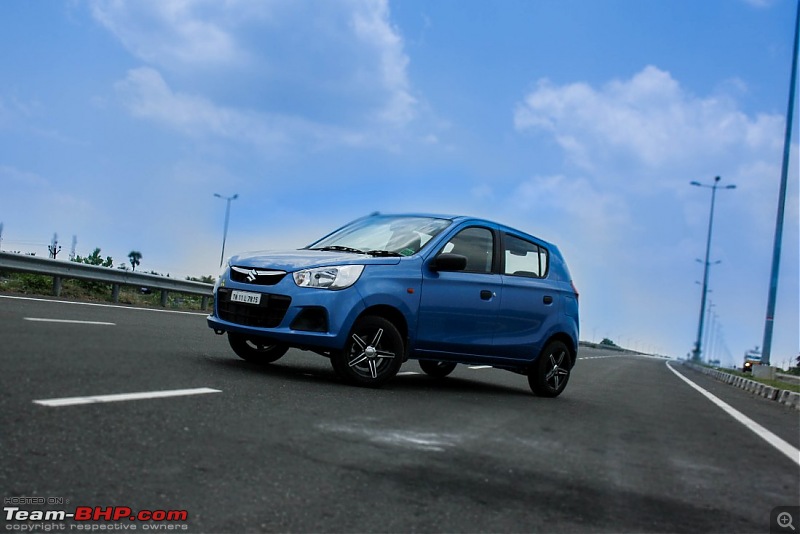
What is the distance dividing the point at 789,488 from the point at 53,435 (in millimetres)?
4178

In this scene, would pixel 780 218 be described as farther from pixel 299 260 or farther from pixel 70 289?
pixel 299 260

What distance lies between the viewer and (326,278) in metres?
8.22

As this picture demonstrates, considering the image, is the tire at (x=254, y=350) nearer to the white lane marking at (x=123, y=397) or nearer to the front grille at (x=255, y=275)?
the front grille at (x=255, y=275)

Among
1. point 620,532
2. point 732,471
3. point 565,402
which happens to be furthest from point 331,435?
point 565,402

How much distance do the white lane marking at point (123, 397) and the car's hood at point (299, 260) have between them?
1.97 meters

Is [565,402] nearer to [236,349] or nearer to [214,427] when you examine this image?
[236,349]

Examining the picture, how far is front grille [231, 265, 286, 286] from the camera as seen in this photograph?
326 inches

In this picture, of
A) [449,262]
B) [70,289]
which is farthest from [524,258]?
[70,289]

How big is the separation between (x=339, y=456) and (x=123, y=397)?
1626 mm

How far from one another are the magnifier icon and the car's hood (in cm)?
463

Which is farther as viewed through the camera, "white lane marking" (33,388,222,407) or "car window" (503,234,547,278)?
"car window" (503,234,547,278)

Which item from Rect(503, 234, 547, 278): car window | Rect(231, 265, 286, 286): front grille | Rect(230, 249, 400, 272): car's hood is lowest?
Rect(231, 265, 286, 286): front grille

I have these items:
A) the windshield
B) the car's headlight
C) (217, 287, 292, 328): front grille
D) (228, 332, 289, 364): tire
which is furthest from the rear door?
(217, 287, 292, 328): front grille

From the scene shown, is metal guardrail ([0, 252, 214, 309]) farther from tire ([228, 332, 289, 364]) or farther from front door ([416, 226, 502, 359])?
front door ([416, 226, 502, 359])
